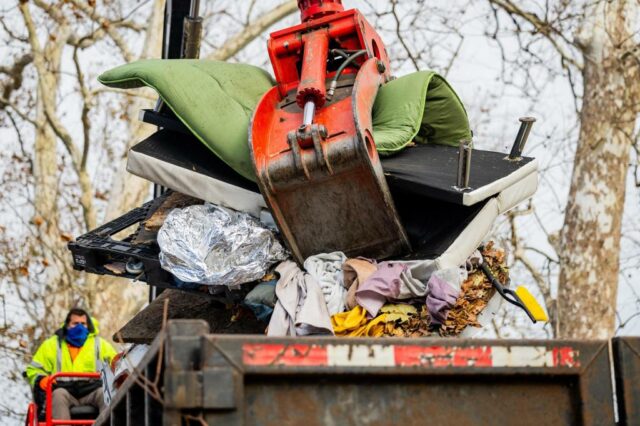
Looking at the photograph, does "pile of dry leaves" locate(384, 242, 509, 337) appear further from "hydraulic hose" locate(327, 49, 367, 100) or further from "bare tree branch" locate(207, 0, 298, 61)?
"bare tree branch" locate(207, 0, 298, 61)

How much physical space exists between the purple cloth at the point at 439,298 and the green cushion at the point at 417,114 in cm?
75

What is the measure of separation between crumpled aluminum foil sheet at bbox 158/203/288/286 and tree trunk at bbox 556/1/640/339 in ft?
33.1

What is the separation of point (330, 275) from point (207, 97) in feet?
3.74

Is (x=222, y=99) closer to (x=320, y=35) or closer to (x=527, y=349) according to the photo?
(x=320, y=35)

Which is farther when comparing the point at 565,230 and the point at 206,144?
the point at 565,230

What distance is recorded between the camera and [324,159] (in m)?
5.09

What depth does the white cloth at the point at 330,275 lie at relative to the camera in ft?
16.7

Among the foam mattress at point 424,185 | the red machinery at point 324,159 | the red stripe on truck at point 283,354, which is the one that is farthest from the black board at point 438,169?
the red stripe on truck at point 283,354

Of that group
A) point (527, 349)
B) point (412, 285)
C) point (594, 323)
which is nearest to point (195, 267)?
point (412, 285)

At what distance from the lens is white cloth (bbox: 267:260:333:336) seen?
4922 millimetres

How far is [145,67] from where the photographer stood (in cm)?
580

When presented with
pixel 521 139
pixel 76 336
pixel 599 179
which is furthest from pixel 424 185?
pixel 599 179

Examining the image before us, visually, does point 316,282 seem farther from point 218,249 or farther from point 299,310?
point 218,249

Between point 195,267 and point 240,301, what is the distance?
26cm
